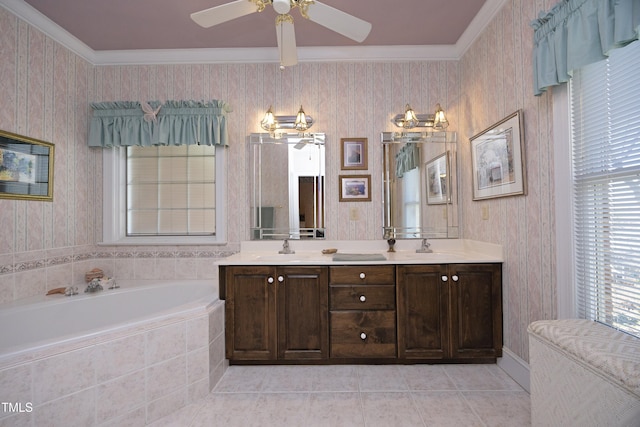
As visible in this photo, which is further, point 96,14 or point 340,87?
point 340,87

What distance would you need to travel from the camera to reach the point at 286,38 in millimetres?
1667

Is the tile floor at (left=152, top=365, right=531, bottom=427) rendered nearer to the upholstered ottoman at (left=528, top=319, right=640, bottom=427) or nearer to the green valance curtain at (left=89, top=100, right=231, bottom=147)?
→ the upholstered ottoman at (left=528, top=319, right=640, bottom=427)

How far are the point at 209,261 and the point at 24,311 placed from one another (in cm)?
127

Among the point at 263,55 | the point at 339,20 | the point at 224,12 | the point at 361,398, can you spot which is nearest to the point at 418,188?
the point at 339,20

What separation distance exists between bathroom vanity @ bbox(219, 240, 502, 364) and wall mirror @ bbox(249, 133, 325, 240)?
598 mm

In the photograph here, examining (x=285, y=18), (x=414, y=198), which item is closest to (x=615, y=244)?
(x=414, y=198)

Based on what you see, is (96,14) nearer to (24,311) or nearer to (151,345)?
(24,311)

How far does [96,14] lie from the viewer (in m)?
2.33

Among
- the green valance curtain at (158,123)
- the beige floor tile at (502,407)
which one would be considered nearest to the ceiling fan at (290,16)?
the green valance curtain at (158,123)

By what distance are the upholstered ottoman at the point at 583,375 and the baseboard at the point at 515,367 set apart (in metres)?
0.65

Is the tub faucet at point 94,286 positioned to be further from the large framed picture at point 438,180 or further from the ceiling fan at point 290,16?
the large framed picture at point 438,180

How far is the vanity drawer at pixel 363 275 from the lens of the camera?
89.4 inches

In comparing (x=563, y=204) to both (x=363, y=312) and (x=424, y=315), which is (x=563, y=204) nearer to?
(x=424, y=315)

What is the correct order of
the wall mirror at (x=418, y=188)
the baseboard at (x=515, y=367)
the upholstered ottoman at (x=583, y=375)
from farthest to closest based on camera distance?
the wall mirror at (x=418, y=188)
the baseboard at (x=515, y=367)
the upholstered ottoman at (x=583, y=375)
